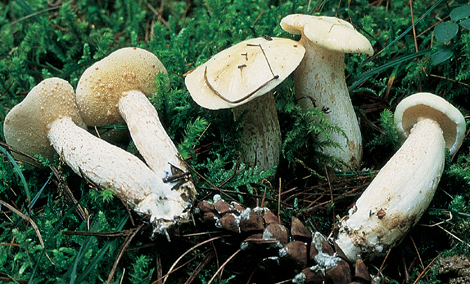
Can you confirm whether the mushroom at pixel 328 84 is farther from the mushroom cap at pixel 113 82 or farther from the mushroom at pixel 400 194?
the mushroom cap at pixel 113 82

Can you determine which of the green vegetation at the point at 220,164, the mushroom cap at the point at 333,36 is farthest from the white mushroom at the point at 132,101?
the mushroom cap at the point at 333,36

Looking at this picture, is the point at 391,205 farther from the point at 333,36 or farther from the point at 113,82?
the point at 113,82

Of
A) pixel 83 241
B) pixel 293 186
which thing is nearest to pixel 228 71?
pixel 293 186

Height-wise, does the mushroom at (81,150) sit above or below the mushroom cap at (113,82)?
below

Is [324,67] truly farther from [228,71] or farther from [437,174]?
[437,174]

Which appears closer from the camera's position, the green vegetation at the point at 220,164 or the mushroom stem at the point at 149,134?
the green vegetation at the point at 220,164

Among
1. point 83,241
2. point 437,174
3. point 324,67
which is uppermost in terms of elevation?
point 324,67
